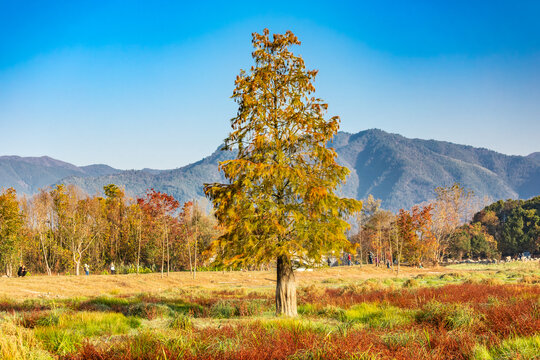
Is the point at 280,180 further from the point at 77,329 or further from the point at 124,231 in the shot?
the point at 124,231

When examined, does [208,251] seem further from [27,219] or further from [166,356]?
[27,219]

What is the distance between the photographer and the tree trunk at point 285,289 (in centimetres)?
1341

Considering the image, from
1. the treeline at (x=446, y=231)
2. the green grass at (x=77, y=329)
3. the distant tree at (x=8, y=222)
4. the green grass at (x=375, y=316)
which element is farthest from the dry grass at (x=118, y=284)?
the green grass at (x=375, y=316)

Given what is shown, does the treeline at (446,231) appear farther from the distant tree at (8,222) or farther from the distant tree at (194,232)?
the distant tree at (8,222)

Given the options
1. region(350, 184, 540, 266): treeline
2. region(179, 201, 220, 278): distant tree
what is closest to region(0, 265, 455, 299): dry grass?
region(179, 201, 220, 278): distant tree

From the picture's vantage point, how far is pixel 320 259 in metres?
13.2

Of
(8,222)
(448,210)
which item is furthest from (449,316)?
(448,210)

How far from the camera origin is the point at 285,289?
13531 mm

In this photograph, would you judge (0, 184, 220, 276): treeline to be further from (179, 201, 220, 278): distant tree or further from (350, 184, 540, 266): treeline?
(350, 184, 540, 266): treeline

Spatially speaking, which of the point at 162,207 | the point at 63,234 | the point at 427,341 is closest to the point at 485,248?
the point at 162,207

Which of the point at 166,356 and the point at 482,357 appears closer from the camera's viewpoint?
the point at 166,356

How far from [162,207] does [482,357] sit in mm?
42087

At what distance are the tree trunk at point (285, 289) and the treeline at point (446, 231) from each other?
30.8 meters

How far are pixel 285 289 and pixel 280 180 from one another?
12.3ft
